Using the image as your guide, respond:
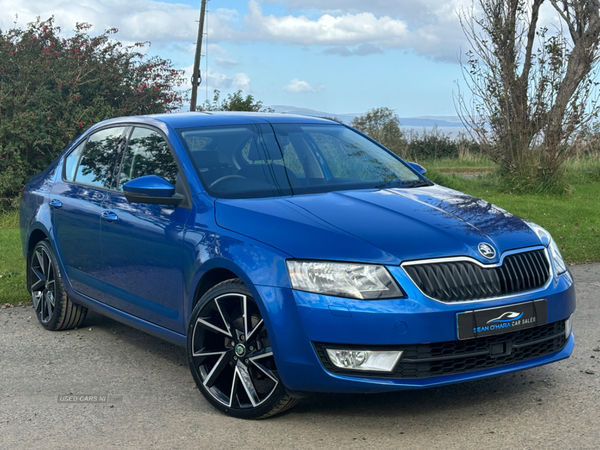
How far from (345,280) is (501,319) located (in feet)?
2.60

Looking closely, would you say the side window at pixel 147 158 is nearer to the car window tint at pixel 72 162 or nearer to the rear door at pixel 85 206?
the rear door at pixel 85 206

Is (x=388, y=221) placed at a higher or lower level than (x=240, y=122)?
lower

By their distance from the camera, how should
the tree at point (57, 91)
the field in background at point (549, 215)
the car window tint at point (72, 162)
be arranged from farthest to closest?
the tree at point (57, 91) → the field in background at point (549, 215) → the car window tint at point (72, 162)

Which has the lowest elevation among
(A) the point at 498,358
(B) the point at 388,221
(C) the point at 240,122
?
(A) the point at 498,358

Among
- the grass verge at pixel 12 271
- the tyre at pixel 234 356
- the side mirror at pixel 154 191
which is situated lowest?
the grass verge at pixel 12 271

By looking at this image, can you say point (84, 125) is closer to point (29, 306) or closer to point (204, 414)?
point (29, 306)

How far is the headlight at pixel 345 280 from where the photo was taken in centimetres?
366

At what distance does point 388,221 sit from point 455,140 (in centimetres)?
2742

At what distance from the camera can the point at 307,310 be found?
369 centimetres

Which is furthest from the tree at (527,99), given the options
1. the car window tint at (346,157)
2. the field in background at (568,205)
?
the car window tint at (346,157)

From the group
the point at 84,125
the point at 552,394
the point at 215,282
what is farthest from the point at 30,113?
the point at 552,394

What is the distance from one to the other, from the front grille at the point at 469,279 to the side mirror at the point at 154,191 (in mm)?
1621

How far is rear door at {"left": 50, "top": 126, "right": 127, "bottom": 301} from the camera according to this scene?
549 cm

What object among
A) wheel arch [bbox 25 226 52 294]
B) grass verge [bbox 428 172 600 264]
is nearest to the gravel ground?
wheel arch [bbox 25 226 52 294]
